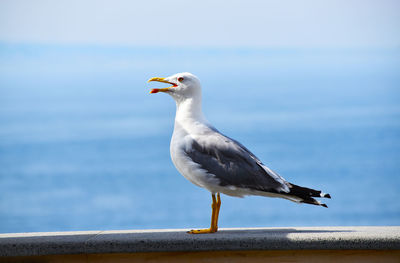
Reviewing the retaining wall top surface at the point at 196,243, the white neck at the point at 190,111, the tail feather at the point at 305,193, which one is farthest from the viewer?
the white neck at the point at 190,111

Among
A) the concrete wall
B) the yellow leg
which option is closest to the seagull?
the yellow leg

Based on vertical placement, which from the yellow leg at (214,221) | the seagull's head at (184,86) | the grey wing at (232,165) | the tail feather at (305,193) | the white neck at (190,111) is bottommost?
the yellow leg at (214,221)

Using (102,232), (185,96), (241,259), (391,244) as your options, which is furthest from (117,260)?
(391,244)

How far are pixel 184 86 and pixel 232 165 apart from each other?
1.35ft

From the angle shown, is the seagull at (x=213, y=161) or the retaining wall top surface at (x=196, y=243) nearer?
the retaining wall top surface at (x=196, y=243)

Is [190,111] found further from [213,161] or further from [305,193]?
[305,193]

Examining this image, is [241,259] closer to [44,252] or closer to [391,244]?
[391,244]

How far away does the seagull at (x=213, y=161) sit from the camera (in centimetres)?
218

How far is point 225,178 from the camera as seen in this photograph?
219 cm

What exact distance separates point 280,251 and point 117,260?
60 cm

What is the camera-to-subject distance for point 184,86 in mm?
2340

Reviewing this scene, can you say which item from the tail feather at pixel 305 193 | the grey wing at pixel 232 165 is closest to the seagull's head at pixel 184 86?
the grey wing at pixel 232 165

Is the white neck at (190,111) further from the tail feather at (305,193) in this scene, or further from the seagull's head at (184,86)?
the tail feather at (305,193)

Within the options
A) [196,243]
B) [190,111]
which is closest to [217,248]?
[196,243]
